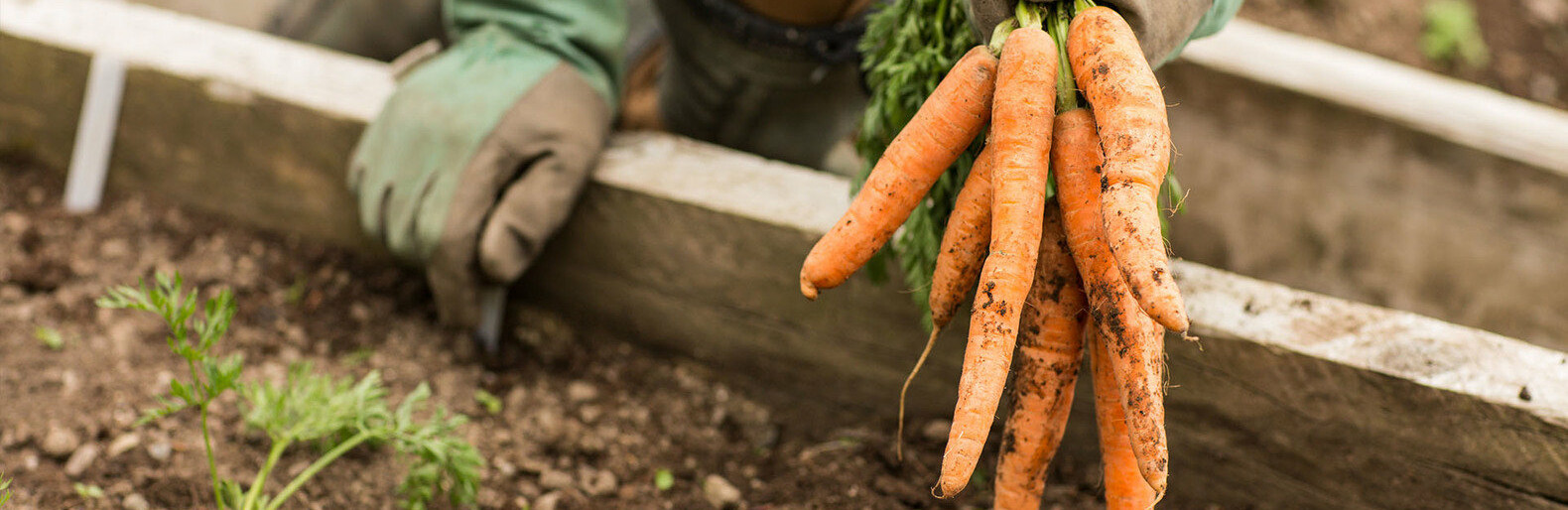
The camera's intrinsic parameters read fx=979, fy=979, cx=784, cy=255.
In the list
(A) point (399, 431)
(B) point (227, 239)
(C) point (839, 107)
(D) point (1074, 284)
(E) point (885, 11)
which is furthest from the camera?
(C) point (839, 107)

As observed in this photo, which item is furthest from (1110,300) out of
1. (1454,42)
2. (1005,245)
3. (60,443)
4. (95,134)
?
(1454,42)

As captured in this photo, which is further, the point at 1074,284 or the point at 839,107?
the point at 839,107

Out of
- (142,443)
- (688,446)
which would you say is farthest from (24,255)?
(688,446)

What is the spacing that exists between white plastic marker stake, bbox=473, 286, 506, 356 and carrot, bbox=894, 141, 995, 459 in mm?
943

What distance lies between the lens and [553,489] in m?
1.64

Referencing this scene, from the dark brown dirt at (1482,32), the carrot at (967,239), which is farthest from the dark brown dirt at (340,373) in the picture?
the dark brown dirt at (1482,32)

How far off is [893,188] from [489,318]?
0.97 m

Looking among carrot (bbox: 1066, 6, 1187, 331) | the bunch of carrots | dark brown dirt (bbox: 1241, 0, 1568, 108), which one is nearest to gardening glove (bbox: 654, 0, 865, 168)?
the bunch of carrots

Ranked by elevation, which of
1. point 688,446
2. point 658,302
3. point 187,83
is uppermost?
point 187,83

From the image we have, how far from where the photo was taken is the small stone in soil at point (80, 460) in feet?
4.85

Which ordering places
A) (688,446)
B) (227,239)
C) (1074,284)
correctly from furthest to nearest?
1. (227,239)
2. (688,446)
3. (1074,284)

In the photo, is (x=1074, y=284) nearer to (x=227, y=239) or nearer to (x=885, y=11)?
(x=885, y=11)

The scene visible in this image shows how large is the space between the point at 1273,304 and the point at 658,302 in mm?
1076

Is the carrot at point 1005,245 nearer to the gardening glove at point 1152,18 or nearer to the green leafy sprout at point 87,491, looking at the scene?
the gardening glove at point 1152,18
